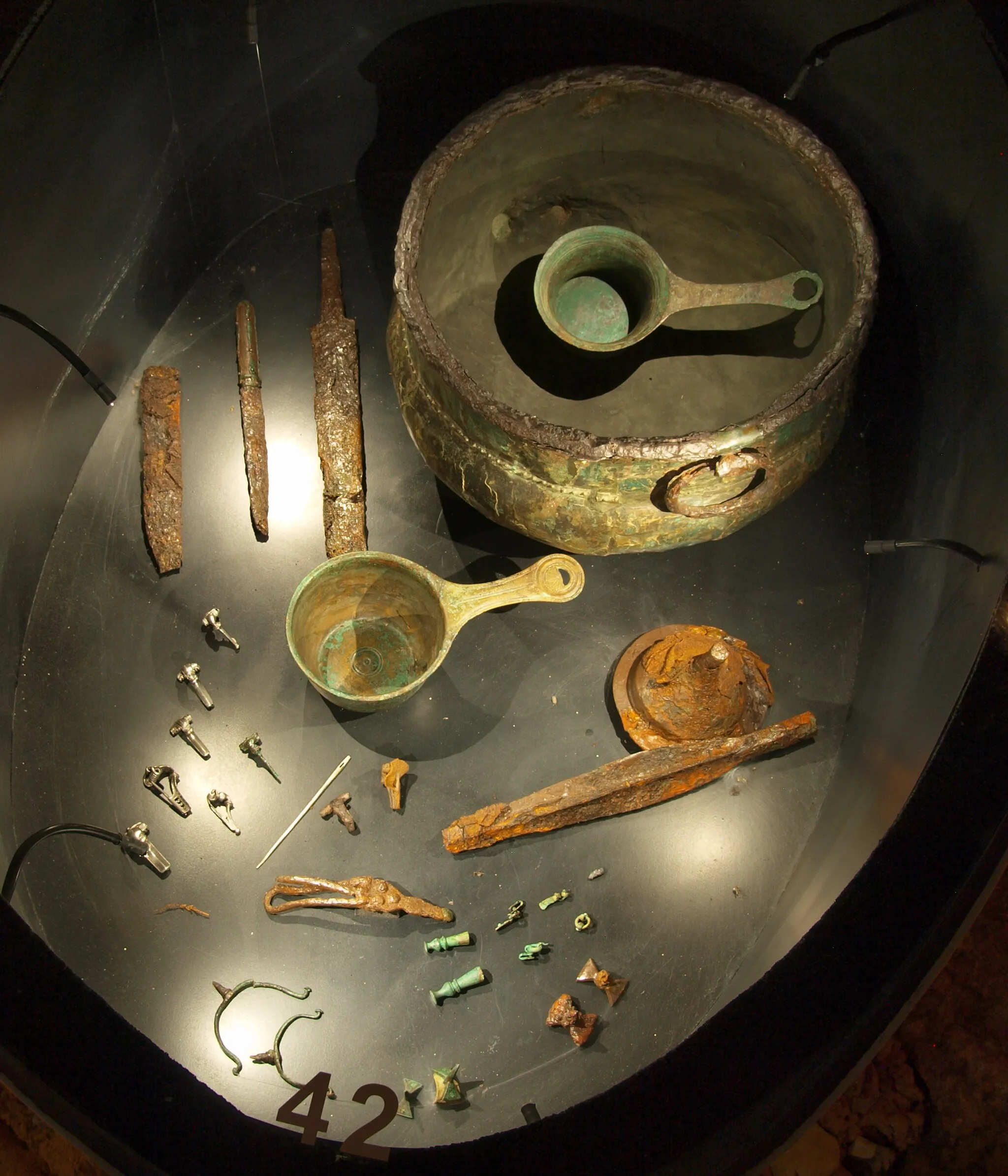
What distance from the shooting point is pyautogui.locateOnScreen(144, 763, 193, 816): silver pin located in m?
2.14

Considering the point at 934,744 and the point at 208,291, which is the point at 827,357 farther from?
the point at 208,291

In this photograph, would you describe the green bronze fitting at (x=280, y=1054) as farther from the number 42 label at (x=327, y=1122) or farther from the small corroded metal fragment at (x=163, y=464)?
the small corroded metal fragment at (x=163, y=464)

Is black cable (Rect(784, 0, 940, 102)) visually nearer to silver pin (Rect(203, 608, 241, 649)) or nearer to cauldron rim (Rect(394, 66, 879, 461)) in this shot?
cauldron rim (Rect(394, 66, 879, 461))

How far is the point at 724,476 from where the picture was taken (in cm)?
180

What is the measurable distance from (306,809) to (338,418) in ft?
3.13

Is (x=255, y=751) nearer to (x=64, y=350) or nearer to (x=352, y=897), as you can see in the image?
(x=352, y=897)

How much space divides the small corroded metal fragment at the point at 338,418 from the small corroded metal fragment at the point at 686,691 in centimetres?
71

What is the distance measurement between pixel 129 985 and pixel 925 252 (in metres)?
2.38

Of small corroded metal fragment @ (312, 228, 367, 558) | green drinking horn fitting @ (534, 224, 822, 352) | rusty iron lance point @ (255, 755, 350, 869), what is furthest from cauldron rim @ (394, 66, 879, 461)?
rusty iron lance point @ (255, 755, 350, 869)

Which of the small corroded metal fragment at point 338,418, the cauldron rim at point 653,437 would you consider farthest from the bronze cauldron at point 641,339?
the small corroded metal fragment at point 338,418

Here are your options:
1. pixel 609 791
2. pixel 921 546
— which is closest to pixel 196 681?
pixel 609 791

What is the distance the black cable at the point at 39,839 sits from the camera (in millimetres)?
1976

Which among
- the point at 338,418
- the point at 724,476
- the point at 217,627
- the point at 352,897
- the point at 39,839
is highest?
the point at 338,418

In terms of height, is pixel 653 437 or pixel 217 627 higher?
pixel 653 437
